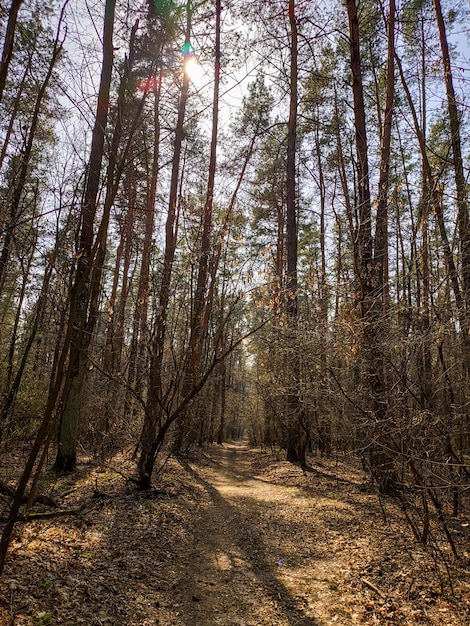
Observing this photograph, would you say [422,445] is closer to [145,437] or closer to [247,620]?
[247,620]

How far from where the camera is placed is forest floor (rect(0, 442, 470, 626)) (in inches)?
118

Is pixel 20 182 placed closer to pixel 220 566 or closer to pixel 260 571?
pixel 220 566

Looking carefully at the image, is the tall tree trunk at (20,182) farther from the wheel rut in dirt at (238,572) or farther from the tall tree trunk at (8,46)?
the wheel rut in dirt at (238,572)

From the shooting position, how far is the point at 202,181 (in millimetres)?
12656

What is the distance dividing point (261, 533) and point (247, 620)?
2.17 meters

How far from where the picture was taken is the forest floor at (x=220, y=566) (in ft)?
9.87

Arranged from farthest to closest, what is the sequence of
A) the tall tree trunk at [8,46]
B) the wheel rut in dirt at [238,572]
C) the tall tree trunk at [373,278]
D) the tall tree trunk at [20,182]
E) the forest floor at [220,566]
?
the tall tree trunk at [373,278] → the wheel rut in dirt at [238,572] → the forest floor at [220,566] → the tall tree trunk at [8,46] → the tall tree trunk at [20,182]

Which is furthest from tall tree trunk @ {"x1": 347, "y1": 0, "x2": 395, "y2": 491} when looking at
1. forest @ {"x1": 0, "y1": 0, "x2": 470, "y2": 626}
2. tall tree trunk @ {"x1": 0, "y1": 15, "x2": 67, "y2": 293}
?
tall tree trunk @ {"x1": 0, "y1": 15, "x2": 67, "y2": 293}

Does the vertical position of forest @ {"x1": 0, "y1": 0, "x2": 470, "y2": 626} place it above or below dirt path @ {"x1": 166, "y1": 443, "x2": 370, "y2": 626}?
above

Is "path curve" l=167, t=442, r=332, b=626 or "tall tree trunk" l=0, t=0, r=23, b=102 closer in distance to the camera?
"tall tree trunk" l=0, t=0, r=23, b=102

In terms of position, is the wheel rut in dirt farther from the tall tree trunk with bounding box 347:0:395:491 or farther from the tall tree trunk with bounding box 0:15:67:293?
the tall tree trunk with bounding box 0:15:67:293

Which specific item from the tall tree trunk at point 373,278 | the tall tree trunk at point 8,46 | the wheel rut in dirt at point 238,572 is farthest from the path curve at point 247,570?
the tall tree trunk at point 8,46

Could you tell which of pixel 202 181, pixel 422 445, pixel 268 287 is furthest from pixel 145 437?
pixel 202 181

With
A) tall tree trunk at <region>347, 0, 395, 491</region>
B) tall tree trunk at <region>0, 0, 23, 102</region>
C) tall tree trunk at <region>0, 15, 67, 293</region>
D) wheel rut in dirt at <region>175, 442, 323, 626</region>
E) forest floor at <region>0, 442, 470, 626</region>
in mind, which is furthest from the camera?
tall tree trunk at <region>347, 0, 395, 491</region>
